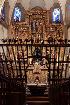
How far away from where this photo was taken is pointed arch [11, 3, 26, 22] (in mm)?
24745

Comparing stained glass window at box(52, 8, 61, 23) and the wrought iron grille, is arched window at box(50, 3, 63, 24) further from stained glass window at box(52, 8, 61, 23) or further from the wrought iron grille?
the wrought iron grille

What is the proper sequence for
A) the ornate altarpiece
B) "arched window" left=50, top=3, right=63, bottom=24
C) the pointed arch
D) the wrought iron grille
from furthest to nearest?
1. the pointed arch
2. "arched window" left=50, top=3, right=63, bottom=24
3. the ornate altarpiece
4. the wrought iron grille

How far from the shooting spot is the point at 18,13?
25125 millimetres

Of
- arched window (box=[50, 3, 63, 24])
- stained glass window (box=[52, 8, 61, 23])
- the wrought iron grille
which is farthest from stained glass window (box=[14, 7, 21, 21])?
the wrought iron grille

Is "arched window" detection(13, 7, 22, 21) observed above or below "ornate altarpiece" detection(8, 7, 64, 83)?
above

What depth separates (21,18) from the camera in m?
24.8

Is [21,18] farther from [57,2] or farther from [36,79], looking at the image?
[36,79]

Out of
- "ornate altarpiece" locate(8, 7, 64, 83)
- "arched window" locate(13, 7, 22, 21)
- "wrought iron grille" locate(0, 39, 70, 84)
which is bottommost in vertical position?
"wrought iron grille" locate(0, 39, 70, 84)

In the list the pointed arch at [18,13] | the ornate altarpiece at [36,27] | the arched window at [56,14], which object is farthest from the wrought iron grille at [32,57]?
the pointed arch at [18,13]

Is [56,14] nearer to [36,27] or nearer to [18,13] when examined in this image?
[36,27]

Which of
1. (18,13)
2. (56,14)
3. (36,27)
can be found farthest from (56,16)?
(18,13)

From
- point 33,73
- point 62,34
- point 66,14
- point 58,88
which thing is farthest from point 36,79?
point 58,88

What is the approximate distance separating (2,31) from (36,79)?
14.6 feet

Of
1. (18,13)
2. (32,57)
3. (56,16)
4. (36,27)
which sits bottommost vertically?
(32,57)
